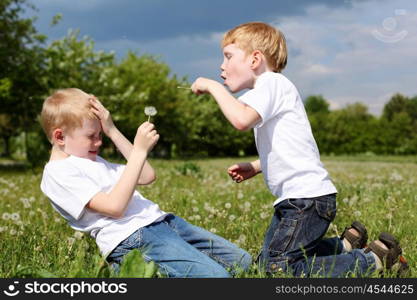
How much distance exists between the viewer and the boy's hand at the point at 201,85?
3.43 metres

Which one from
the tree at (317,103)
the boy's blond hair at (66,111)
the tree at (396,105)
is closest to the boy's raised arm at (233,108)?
the boy's blond hair at (66,111)

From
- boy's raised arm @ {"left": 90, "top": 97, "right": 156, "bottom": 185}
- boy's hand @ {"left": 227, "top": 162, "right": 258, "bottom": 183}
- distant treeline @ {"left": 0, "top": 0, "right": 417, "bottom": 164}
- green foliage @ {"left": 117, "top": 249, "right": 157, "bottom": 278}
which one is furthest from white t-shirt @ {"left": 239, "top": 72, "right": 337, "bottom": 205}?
distant treeline @ {"left": 0, "top": 0, "right": 417, "bottom": 164}

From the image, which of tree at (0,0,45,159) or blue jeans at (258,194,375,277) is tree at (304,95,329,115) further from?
blue jeans at (258,194,375,277)

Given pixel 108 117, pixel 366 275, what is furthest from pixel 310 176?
pixel 108 117

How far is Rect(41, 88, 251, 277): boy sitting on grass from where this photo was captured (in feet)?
10.5

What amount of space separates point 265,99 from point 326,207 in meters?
0.86

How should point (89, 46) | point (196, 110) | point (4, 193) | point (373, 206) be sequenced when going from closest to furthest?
point (373, 206) → point (4, 193) → point (89, 46) → point (196, 110)

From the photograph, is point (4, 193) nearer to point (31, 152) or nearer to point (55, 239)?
point (55, 239)

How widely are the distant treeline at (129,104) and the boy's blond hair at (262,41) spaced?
21.7 ft

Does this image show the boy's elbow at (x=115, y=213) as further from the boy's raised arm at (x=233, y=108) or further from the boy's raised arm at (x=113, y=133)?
the boy's raised arm at (x=233, y=108)

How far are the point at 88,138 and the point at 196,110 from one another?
37067mm

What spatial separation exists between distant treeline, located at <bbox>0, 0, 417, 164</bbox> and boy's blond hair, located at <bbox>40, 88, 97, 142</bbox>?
21.3ft

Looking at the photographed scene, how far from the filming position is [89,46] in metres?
30.6

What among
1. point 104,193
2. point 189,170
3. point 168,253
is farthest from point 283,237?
point 189,170
